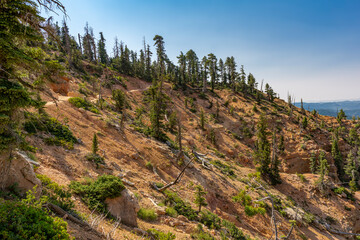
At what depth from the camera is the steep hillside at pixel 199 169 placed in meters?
11.1

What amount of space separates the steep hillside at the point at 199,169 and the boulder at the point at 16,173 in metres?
2.32

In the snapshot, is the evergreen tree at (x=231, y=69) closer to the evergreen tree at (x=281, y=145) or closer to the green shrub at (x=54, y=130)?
the evergreen tree at (x=281, y=145)

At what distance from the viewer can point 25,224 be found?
400 cm

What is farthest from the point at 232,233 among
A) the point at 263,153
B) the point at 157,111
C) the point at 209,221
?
the point at 263,153

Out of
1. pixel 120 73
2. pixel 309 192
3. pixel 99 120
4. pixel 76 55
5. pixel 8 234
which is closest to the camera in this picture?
pixel 8 234

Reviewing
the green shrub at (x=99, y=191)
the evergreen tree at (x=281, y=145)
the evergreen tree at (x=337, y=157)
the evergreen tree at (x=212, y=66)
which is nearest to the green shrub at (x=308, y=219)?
the evergreen tree at (x=281, y=145)

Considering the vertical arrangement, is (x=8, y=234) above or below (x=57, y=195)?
above

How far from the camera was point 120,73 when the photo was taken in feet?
177

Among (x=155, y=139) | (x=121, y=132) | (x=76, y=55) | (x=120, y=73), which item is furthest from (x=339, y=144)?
(x=76, y=55)

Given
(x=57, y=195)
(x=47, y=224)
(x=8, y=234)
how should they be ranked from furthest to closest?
(x=57, y=195)
(x=47, y=224)
(x=8, y=234)

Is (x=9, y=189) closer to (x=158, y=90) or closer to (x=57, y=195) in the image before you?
(x=57, y=195)

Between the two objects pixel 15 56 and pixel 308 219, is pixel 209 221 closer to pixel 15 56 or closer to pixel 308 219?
pixel 15 56

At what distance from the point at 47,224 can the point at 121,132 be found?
16.8 meters

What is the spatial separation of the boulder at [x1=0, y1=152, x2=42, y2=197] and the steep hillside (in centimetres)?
232
